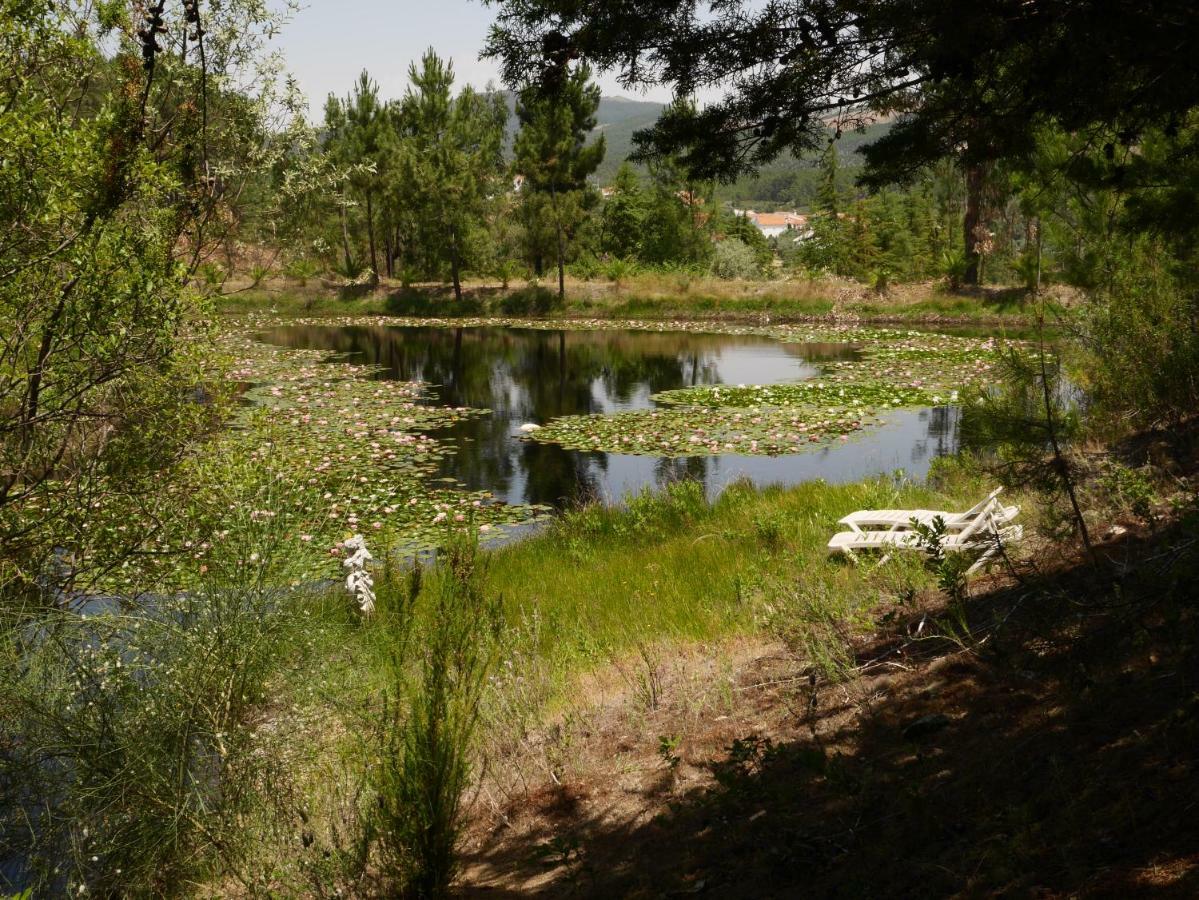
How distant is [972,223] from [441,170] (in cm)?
1894

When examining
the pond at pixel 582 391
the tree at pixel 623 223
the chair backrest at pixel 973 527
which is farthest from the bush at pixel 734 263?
the chair backrest at pixel 973 527

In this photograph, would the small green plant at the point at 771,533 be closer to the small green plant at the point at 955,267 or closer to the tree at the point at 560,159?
the small green plant at the point at 955,267

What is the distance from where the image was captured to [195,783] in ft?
10.5

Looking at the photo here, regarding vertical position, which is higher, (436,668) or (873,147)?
(873,147)

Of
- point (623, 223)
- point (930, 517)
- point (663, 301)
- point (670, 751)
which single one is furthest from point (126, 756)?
point (623, 223)

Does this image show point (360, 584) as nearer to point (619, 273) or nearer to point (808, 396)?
point (808, 396)

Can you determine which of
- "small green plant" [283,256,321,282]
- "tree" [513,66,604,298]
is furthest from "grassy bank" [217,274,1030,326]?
"tree" [513,66,604,298]

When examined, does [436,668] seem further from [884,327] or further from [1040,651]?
[884,327]

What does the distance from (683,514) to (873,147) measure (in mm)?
5323

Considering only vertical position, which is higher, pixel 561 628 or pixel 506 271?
pixel 506 271

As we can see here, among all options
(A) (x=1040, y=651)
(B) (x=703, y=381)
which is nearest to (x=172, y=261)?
(A) (x=1040, y=651)

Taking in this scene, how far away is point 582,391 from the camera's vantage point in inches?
715

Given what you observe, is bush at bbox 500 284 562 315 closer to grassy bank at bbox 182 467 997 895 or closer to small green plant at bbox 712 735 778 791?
grassy bank at bbox 182 467 997 895

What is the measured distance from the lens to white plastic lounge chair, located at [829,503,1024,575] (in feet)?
16.3
